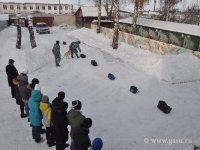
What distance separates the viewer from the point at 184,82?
533 inches

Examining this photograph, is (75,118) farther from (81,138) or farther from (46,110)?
(46,110)

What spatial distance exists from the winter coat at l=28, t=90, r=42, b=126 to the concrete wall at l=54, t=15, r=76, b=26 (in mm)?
44104

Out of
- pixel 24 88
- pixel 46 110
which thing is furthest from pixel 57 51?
pixel 46 110

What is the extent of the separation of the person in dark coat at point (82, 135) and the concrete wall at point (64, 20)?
4592cm

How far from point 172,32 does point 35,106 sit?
21545 mm

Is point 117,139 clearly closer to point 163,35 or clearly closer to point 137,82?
point 137,82

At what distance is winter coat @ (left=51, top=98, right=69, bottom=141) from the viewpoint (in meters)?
6.05

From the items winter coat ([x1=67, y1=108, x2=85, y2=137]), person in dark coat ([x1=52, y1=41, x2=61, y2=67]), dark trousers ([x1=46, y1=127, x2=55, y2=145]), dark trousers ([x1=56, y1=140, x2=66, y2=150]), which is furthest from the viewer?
person in dark coat ([x1=52, y1=41, x2=61, y2=67])

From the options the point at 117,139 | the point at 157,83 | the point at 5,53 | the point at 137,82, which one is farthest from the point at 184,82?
the point at 5,53

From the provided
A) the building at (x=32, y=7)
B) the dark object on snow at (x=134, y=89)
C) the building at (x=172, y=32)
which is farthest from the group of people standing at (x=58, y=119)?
the building at (x=32, y=7)

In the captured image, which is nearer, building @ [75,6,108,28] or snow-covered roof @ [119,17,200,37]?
snow-covered roof @ [119,17,200,37]

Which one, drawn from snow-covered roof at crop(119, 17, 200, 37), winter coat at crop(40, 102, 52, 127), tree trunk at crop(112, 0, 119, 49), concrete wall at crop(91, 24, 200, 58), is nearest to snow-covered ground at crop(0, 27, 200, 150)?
concrete wall at crop(91, 24, 200, 58)

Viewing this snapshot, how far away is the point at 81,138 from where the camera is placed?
212 inches

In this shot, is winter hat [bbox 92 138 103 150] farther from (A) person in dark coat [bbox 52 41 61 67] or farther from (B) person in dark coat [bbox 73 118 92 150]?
(A) person in dark coat [bbox 52 41 61 67]
